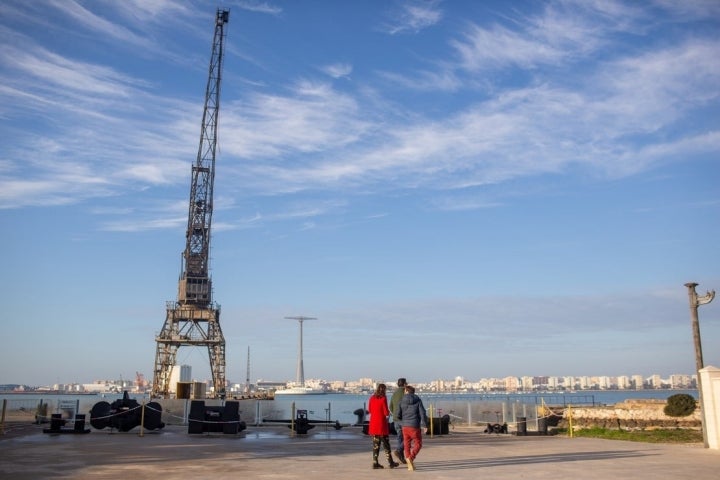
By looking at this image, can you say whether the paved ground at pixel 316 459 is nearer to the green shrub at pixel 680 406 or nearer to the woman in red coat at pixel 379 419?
the woman in red coat at pixel 379 419

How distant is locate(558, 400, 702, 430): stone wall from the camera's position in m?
40.5

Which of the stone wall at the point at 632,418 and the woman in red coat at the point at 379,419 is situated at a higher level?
the woman in red coat at the point at 379,419

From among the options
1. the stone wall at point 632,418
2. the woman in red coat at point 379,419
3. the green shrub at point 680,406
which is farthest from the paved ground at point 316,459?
the green shrub at point 680,406

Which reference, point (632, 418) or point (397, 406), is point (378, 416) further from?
point (632, 418)

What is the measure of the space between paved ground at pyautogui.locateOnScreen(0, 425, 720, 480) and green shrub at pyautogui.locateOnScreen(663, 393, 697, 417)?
2291cm

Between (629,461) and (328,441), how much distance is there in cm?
1038

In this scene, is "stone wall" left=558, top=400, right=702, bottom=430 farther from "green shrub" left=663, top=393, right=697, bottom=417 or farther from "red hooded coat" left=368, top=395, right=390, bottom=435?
"red hooded coat" left=368, top=395, right=390, bottom=435

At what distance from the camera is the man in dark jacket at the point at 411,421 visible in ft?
45.2

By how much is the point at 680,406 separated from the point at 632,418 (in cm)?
509

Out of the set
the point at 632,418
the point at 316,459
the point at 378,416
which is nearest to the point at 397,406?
the point at 378,416

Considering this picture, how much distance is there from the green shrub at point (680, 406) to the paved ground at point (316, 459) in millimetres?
22909

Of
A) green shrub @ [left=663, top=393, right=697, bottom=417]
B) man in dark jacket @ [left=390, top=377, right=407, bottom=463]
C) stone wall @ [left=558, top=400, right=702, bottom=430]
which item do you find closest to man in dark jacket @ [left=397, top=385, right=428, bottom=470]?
man in dark jacket @ [left=390, top=377, right=407, bottom=463]

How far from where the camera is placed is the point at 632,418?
45344mm

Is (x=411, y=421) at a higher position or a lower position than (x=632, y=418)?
higher
